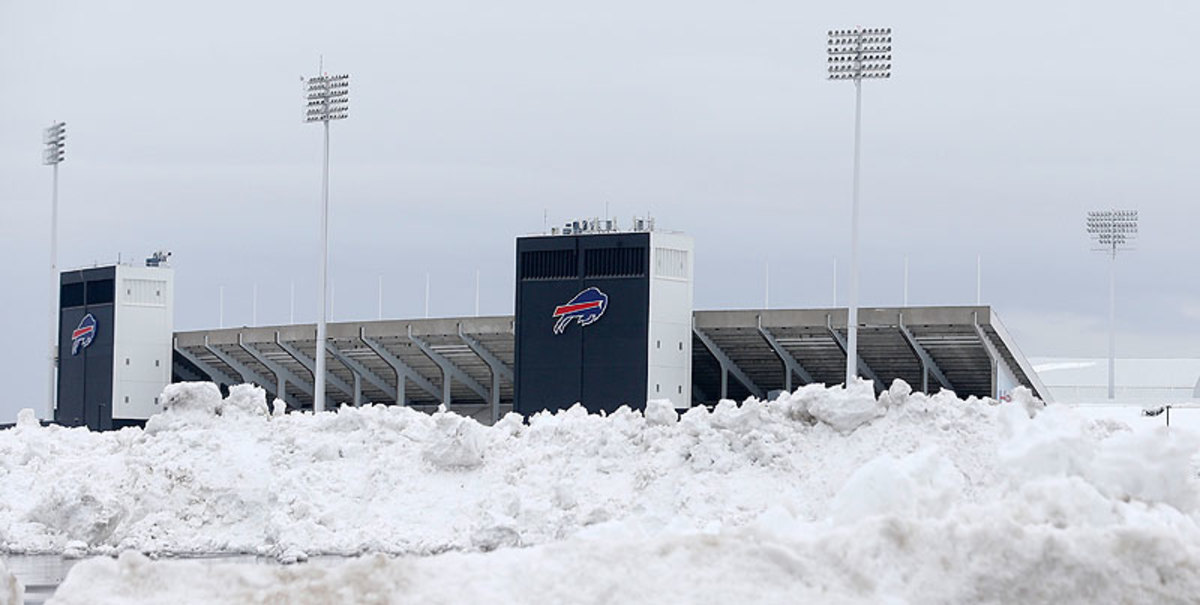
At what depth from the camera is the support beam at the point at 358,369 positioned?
63447mm

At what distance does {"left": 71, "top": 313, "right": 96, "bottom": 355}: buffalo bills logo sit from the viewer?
2763 inches

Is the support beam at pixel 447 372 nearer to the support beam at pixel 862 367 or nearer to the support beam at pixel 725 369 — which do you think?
the support beam at pixel 725 369

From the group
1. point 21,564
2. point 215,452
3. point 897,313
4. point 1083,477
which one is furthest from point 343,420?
point 897,313

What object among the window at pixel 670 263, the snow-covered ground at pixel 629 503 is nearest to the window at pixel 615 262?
the window at pixel 670 263

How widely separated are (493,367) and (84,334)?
772 inches

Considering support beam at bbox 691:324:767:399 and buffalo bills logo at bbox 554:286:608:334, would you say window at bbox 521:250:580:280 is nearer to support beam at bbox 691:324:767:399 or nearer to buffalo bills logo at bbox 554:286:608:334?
buffalo bills logo at bbox 554:286:608:334

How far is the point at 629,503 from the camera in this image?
2500cm

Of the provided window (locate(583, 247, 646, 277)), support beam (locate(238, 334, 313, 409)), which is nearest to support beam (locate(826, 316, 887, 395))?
window (locate(583, 247, 646, 277))

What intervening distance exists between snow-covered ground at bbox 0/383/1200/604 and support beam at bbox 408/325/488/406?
75.2 feet

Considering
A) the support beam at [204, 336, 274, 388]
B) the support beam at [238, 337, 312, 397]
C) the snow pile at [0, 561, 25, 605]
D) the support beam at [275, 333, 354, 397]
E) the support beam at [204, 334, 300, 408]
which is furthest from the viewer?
the support beam at [204, 336, 274, 388]

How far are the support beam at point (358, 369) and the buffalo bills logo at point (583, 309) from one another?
1083 cm

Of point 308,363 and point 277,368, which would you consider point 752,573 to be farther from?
point 277,368

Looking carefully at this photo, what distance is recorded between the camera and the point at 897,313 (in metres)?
50.1

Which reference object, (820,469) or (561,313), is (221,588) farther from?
(561,313)
